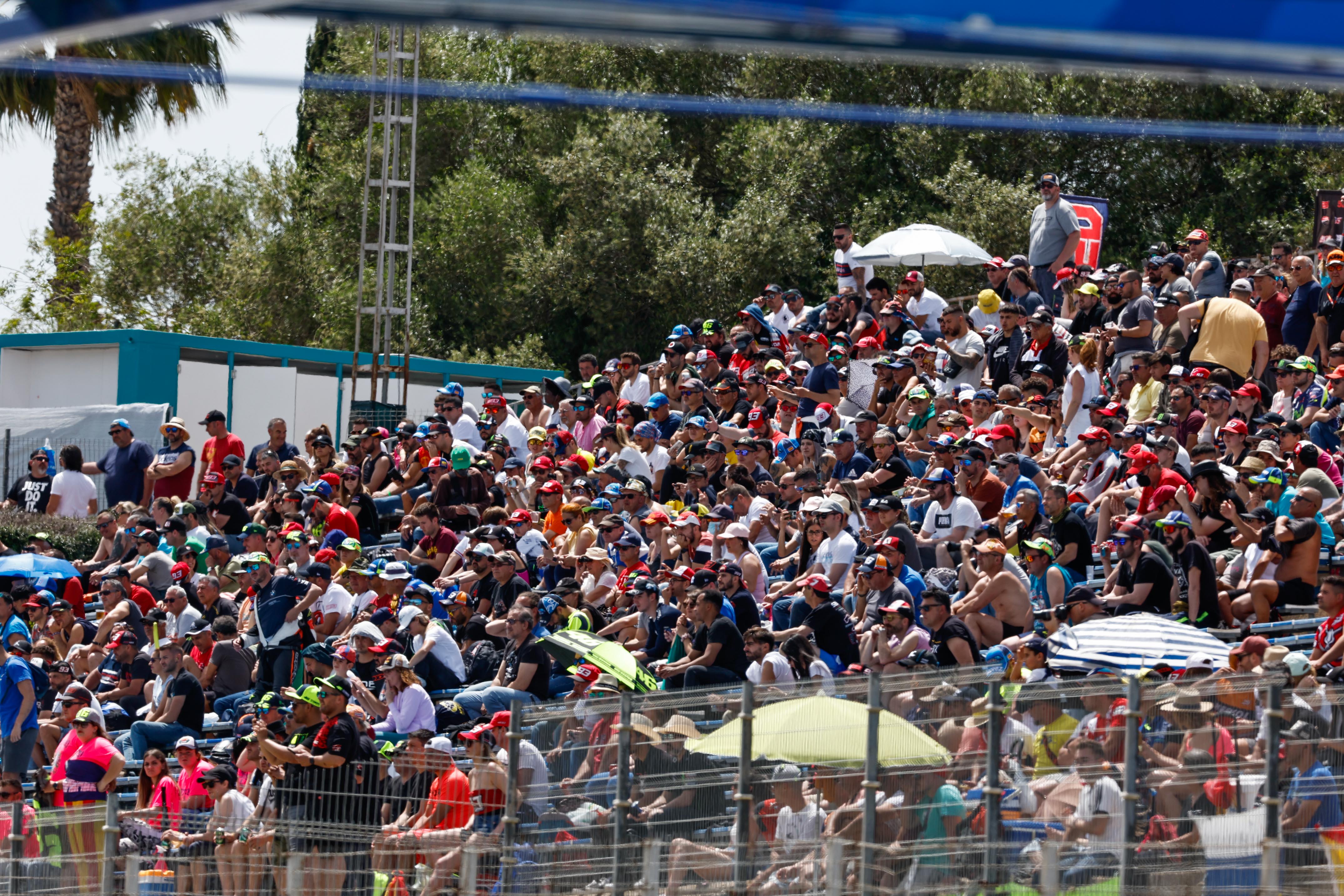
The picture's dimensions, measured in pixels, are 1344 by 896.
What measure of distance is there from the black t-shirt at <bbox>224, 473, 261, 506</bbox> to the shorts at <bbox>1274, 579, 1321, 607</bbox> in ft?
39.1

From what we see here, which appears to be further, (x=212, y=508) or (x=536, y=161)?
(x=536, y=161)

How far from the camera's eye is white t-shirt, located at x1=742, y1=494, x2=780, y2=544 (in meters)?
14.8

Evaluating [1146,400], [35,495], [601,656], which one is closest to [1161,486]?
[1146,400]

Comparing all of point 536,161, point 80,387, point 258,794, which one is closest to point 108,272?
point 536,161

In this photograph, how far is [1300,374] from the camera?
14469 mm

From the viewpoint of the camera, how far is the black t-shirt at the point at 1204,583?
11.1 metres

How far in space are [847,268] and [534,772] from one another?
13700mm

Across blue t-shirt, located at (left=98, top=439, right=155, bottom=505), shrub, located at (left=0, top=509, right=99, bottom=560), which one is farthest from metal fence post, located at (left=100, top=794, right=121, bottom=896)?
shrub, located at (left=0, top=509, right=99, bottom=560)

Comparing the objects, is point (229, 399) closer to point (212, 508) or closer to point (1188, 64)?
point (212, 508)

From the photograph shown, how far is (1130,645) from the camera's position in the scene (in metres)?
10.1

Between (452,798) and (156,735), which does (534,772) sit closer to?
(452,798)

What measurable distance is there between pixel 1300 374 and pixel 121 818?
10.1 m

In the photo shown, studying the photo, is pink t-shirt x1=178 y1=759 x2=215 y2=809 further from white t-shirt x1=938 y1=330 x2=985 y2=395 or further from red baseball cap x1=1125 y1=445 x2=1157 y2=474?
white t-shirt x1=938 y1=330 x2=985 y2=395

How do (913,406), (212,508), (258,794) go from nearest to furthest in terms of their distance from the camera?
(258,794)
(913,406)
(212,508)
